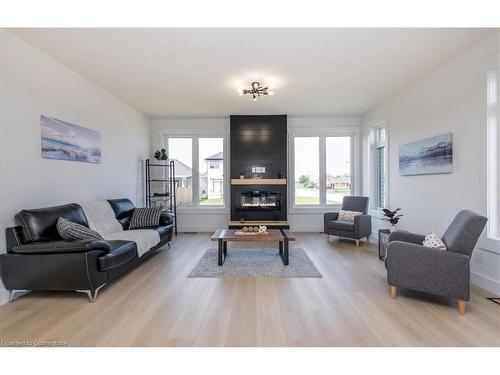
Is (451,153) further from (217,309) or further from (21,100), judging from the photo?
(21,100)

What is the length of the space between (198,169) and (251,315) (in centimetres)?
460

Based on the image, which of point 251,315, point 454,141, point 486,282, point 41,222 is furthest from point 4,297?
point 454,141

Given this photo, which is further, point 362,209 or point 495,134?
point 362,209

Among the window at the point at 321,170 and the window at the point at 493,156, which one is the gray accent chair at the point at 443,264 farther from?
the window at the point at 321,170

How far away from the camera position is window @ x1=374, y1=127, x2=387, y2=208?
5391 mm

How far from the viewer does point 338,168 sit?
20.7ft

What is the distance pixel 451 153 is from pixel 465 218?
3.88ft

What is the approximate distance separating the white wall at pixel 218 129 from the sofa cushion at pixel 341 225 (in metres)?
1.15

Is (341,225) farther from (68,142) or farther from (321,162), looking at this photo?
(68,142)

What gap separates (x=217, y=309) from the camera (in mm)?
2412

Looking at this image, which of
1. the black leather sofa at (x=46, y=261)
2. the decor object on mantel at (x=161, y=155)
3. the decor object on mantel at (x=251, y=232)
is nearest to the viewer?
the black leather sofa at (x=46, y=261)

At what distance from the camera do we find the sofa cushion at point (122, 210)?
422cm

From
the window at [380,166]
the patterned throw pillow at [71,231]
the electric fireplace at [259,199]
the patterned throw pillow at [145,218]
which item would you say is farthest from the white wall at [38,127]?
the window at [380,166]

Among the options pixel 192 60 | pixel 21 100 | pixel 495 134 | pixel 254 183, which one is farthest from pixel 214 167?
pixel 495 134
